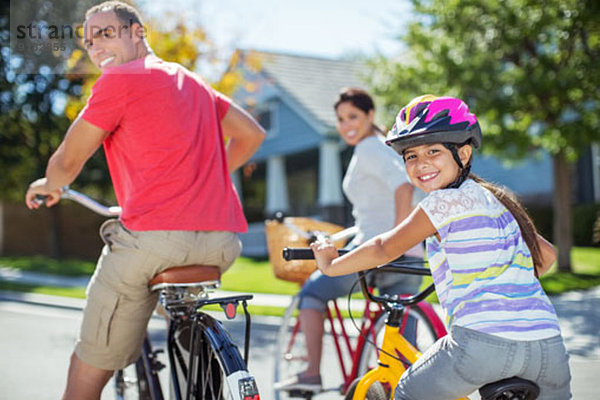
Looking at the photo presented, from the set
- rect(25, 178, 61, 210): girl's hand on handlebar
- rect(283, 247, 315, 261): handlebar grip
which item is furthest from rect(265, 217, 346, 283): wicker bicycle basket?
rect(283, 247, 315, 261): handlebar grip

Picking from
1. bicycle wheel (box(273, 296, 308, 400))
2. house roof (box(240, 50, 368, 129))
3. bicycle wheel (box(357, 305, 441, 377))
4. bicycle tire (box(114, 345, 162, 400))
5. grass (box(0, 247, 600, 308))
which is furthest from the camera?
house roof (box(240, 50, 368, 129))

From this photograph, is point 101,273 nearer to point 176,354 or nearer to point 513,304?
point 176,354

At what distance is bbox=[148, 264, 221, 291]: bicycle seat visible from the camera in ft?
9.87

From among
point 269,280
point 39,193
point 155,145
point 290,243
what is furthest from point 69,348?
point 269,280

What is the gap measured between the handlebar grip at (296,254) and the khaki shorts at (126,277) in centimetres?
→ 54

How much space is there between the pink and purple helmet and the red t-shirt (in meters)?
1.00

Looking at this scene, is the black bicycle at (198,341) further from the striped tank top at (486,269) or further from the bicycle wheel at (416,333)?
the bicycle wheel at (416,333)

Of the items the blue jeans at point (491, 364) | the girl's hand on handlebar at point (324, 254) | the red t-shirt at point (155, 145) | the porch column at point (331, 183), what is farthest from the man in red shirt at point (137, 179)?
the porch column at point (331, 183)

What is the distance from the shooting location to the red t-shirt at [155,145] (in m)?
2.95

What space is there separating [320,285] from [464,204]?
1973 millimetres

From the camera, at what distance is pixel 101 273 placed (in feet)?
10.1

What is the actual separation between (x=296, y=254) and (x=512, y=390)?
0.92m

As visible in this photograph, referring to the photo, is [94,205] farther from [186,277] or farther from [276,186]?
[276,186]

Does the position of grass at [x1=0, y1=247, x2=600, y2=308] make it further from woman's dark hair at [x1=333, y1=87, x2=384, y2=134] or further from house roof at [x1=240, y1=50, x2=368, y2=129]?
house roof at [x1=240, y1=50, x2=368, y2=129]
